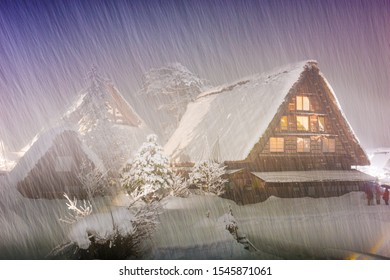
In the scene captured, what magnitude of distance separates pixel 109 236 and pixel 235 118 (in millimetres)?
8802

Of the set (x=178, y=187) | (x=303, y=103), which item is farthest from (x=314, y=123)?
(x=178, y=187)

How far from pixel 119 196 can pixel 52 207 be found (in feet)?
8.10

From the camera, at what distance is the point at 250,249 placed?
1026 cm

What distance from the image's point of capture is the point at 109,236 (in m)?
8.78

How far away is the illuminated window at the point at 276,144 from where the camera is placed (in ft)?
48.2

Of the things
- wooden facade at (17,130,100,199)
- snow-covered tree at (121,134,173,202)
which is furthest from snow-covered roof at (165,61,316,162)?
wooden facade at (17,130,100,199)

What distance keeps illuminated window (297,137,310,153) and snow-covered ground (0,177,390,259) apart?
2.20 meters

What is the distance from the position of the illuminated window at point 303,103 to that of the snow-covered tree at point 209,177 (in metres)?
4.14

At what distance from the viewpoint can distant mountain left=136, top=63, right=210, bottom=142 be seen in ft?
84.0

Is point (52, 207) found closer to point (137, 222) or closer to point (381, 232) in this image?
point (137, 222)

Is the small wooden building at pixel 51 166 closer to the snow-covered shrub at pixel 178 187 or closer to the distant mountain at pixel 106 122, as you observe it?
the distant mountain at pixel 106 122

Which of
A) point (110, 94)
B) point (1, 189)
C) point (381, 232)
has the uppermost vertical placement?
point (110, 94)

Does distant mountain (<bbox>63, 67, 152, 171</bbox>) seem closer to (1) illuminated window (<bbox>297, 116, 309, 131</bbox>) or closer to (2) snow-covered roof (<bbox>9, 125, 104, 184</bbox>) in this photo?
(2) snow-covered roof (<bbox>9, 125, 104, 184</bbox>)
